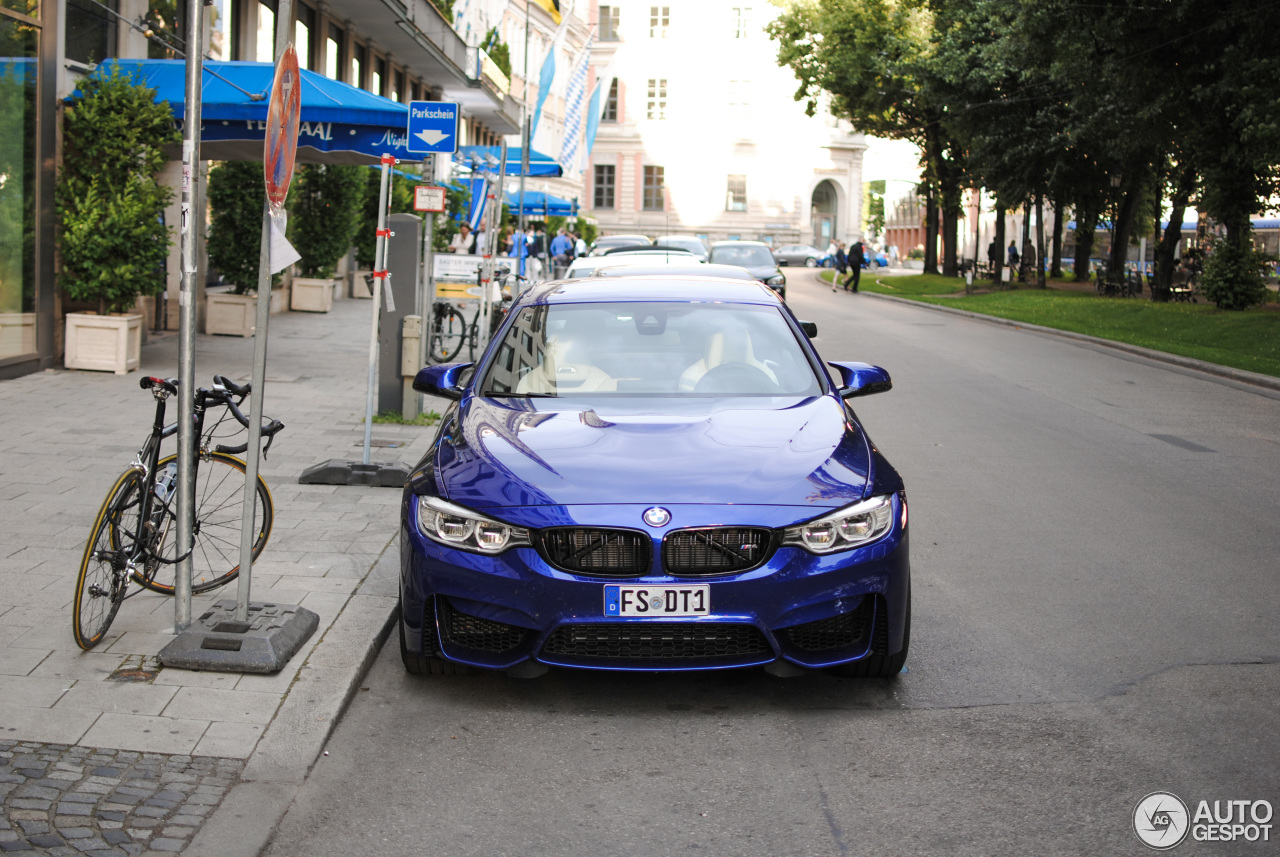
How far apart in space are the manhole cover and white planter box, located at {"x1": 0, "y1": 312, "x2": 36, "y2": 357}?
30.4ft

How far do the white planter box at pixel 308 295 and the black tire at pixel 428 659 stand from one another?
20.0 metres

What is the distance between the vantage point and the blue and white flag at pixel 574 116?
30453 millimetres

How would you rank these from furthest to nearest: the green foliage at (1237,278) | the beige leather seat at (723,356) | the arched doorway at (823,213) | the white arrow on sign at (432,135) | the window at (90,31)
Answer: the arched doorway at (823,213)
the green foliage at (1237,278)
the window at (90,31)
the white arrow on sign at (432,135)
the beige leather seat at (723,356)

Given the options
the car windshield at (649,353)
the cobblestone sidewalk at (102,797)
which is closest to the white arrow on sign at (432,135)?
the car windshield at (649,353)

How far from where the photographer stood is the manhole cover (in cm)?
479

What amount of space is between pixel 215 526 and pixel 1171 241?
31.0 m

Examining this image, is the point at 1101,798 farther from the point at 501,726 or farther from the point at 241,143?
the point at 241,143

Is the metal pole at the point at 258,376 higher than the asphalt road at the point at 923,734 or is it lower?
higher

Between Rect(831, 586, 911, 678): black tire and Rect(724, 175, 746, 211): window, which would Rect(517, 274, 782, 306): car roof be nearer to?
Rect(831, 586, 911, 678): black tire

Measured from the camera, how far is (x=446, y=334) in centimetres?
1706

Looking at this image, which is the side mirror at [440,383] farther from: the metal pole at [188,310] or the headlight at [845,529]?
the headlight at [845,529]

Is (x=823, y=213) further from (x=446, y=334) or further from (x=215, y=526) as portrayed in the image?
(x=215, y=526)

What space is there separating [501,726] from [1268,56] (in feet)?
64.6

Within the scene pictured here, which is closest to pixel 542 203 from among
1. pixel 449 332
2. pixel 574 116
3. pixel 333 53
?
pixel 574 116
